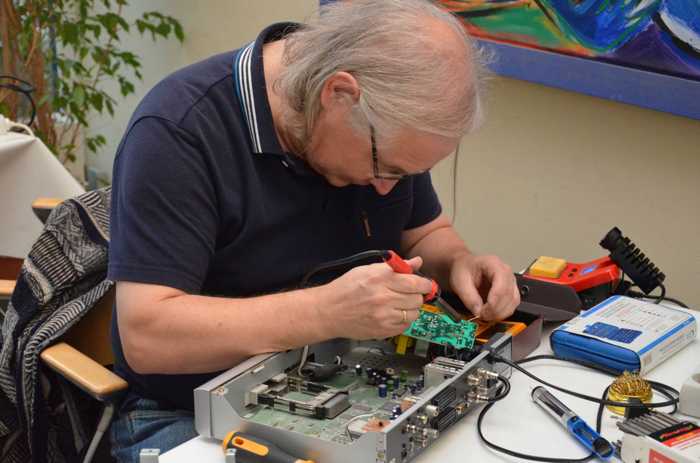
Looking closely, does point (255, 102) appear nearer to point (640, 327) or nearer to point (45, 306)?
point (45, 306)

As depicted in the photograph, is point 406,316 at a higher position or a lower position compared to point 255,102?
lower

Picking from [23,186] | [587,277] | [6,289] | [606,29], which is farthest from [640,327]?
[23,186]

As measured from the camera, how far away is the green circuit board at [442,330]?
1.29 meters

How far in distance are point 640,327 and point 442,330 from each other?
34cm

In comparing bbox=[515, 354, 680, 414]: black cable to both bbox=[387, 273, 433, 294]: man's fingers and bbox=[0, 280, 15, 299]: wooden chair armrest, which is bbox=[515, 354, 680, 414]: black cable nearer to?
bbox=[387, 273, 433, 294]: man's fingers

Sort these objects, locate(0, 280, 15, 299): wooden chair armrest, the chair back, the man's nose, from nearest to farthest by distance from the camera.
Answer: the man's nose
the chair back
locate(0, 280, 15, 299): wooden chair armrest

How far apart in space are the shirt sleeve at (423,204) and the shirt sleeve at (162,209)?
0.51 m

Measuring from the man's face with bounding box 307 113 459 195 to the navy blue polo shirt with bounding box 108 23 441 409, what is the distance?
0.02 metres

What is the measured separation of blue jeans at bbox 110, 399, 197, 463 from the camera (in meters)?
1.40

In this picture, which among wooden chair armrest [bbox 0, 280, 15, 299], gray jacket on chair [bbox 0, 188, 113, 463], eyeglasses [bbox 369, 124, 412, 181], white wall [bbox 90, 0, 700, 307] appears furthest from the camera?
white wall [bbox 90, 0, 700, 307]

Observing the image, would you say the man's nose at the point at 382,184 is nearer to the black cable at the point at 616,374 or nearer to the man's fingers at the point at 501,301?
the man's fingers at the point at 501,301

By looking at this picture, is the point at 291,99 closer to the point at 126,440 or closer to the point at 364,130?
the point at 364,130

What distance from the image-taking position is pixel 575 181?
2.27m

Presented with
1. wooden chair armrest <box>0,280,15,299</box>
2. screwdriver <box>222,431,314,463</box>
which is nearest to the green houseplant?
wooden chair armrest <box>0,280,15,299</box>
